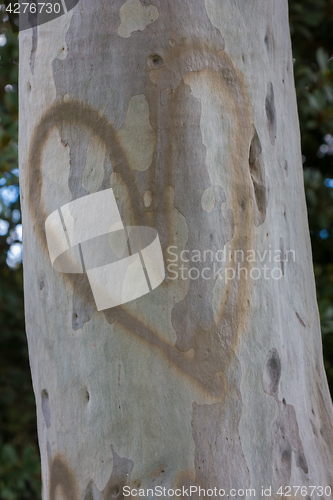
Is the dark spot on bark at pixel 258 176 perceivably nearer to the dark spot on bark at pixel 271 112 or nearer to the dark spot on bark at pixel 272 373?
the dark spot on bark at pixel 271 112

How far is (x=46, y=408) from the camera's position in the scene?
2.68ft

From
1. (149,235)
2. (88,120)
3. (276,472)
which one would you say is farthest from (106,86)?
(276,472)

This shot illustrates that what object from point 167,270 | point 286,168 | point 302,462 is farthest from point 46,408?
point 286,168

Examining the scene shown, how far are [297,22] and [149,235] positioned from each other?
1674 mm

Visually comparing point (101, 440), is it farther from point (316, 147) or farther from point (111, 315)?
point (316, 147)

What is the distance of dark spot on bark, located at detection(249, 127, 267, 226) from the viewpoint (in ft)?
2.63

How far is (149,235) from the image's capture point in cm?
74

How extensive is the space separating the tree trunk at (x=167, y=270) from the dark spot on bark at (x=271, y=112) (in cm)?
2

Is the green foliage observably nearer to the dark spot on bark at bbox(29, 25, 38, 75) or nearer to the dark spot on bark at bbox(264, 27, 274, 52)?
the dark spot on bark at bbox(264, 27, 274, 52)

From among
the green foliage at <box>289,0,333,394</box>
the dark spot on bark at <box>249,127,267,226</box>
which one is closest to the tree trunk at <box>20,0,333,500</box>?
the dark spot on bark at <box>249,127,267,226</box>

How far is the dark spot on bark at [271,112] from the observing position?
835 millimetres

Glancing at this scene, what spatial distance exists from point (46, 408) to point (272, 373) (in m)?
0.39

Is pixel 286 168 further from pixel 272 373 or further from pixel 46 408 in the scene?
pixel 46 408

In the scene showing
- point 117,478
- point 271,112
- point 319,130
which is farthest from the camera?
point 319,130
